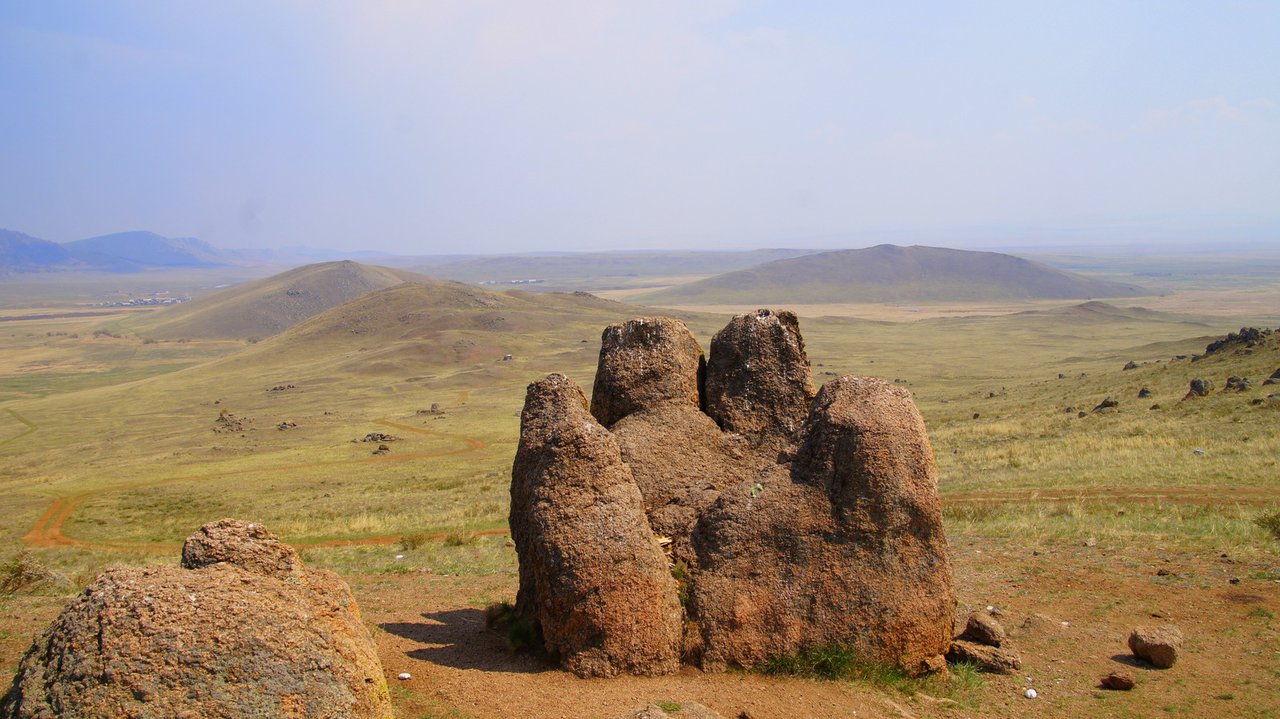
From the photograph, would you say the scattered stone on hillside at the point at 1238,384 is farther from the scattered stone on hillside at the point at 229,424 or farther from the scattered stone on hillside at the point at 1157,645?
the scattered stone on hillside at the point at 229,424

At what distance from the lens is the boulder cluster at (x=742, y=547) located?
29.3 feet

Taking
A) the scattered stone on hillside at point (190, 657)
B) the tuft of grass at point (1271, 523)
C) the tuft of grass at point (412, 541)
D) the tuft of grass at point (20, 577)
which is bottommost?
the tuft of grass at point (412, 541)

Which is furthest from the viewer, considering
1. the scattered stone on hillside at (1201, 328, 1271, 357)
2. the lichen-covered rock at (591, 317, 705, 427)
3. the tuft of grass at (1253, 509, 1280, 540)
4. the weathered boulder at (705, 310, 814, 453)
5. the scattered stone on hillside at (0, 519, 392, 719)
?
the scattered stone on hillside at (1201, 328, 1271, 357)

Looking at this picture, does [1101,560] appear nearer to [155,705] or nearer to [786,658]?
[786,658]

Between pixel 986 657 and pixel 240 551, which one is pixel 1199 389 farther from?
pixel 240 551

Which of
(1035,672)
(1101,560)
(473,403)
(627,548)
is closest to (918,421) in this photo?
Answer: (1035,672)

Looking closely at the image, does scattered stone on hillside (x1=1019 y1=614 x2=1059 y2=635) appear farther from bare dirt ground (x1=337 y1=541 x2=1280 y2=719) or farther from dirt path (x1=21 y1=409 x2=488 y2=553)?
dirt path (x1=21 y1=409 x2=488 y2=553)

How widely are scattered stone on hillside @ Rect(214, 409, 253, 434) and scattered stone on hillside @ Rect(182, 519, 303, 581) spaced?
5225 cm

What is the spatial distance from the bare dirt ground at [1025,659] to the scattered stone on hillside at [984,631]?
17.2 inches

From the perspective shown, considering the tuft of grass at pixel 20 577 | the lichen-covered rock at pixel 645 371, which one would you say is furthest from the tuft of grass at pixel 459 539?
the lichen-covered rock at pixel 645 371

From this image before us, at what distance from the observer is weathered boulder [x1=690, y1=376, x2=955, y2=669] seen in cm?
922

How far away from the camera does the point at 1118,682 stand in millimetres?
9164

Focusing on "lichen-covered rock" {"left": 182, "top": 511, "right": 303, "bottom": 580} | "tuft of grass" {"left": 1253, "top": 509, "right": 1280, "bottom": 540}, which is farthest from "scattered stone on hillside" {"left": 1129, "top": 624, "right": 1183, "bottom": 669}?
"lichen-covered rock" {"left": 182, "top": 511, "right": 303, "bottom": 580}

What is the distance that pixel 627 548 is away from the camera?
9008 millimetres
